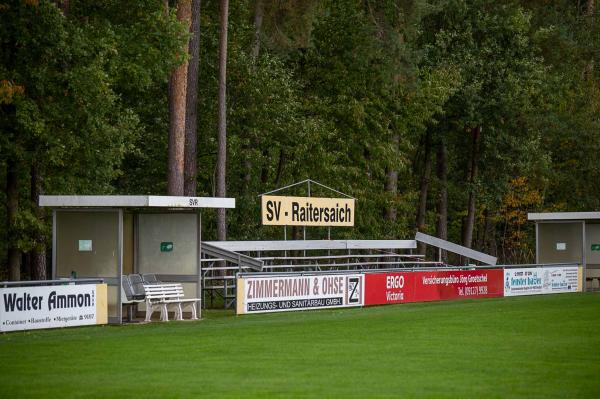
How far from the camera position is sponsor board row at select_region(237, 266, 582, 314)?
30719 mm

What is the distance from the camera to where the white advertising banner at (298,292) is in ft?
99.1

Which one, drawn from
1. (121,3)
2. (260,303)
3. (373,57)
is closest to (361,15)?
(373,57)

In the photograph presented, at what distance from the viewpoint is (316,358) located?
19.6 m

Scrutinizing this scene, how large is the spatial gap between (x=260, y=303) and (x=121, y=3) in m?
12.4

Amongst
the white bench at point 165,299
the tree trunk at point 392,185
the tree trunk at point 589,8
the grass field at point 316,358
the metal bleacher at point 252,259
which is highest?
the tree trunk at point 589,8

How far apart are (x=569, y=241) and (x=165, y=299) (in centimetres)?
2196

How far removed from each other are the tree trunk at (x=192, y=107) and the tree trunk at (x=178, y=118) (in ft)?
1.50

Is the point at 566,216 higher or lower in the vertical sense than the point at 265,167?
lower

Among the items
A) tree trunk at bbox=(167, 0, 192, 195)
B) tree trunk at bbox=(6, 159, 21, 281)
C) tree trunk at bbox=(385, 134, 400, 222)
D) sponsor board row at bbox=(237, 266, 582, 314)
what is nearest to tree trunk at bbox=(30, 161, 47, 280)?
A: tree trunk at bbox=(6, 159, 21, 281)

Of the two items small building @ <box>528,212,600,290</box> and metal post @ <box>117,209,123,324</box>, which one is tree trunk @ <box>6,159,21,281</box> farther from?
small building @ <box>528,212,600,290</box>

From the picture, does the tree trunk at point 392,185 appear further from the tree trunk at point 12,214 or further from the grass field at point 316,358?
the grass field at point 316,358

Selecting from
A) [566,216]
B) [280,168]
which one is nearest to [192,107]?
[280,168]

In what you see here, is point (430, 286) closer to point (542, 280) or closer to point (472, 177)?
point (542, 280)

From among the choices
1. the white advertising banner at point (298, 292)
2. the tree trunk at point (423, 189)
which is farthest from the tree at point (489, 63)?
the white advertising banner at point (298, 292)
